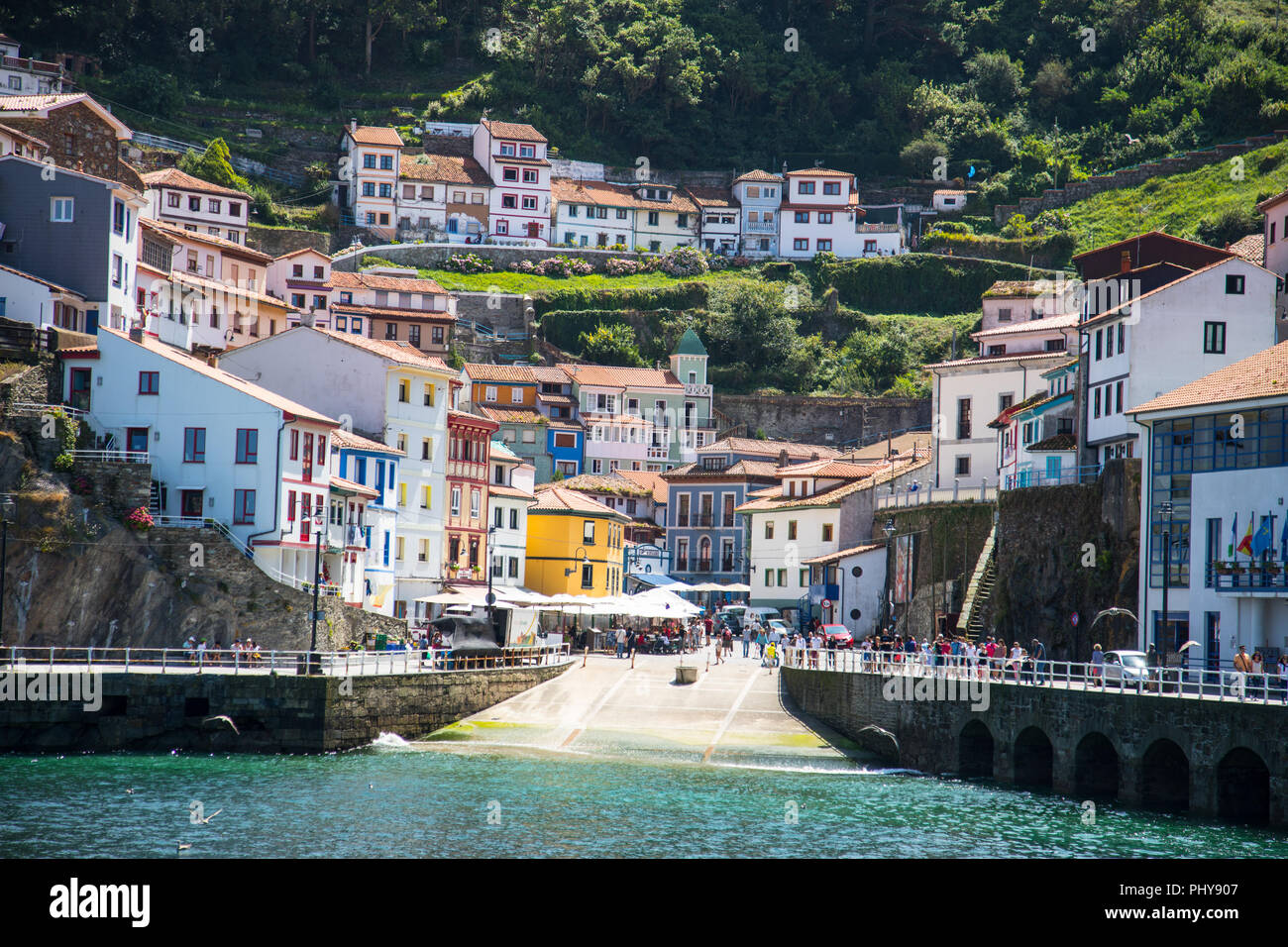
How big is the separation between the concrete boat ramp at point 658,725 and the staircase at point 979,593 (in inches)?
311

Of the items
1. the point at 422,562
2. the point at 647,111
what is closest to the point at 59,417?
the point at 422,562

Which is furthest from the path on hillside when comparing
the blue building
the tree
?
the tree

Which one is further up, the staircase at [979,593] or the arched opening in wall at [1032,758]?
the staircase at [979,593]

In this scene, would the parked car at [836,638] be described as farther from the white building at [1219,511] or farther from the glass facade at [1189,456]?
the glass facade at [1189,456]

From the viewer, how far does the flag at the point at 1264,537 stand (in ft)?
144

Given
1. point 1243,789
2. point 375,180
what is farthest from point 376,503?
point 375,180

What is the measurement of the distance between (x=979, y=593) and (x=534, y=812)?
29703 mm

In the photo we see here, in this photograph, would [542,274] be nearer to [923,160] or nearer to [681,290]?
[681,290]

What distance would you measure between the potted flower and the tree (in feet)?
216

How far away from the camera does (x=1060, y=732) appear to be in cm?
4216

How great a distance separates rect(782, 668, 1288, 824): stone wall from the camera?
36031 mm

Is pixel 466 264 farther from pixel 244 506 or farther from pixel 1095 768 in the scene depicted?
pixel 1095 768

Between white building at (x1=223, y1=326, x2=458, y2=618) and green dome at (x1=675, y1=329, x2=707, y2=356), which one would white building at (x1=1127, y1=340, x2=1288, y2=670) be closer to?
white building at (x1=223, y1=326, x2=458, y2=618)

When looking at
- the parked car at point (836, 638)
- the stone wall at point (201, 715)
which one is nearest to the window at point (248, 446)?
the stone wall at point (201, 715)
